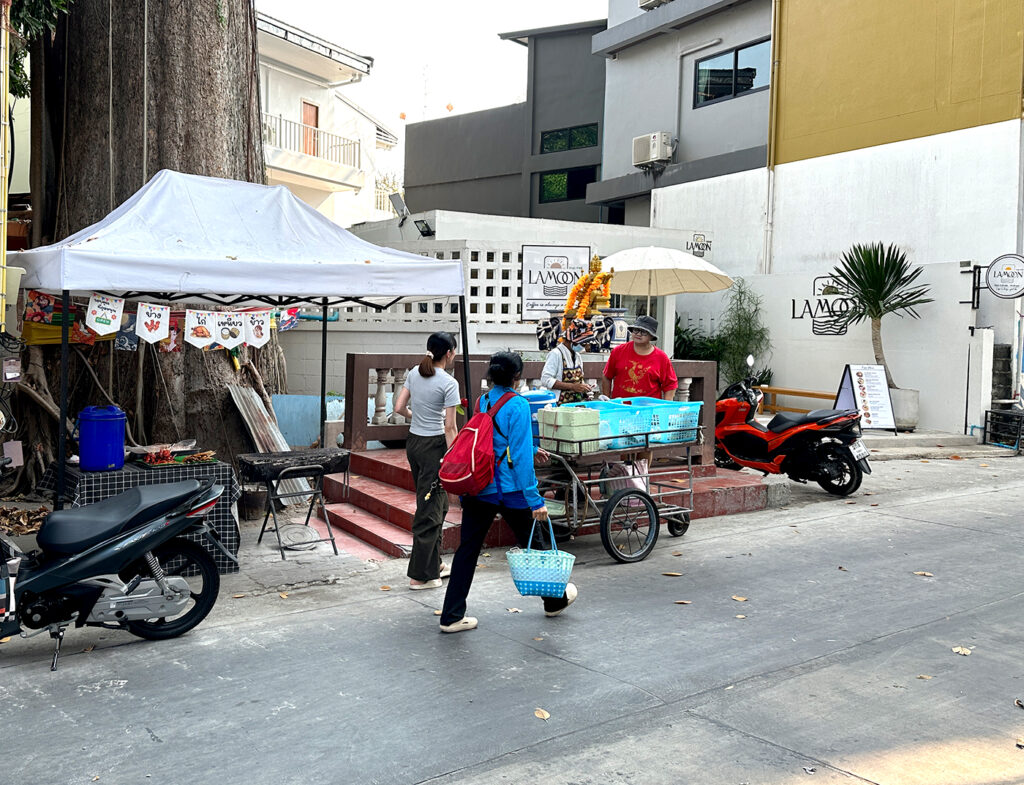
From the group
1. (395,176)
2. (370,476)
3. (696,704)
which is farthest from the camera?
(395,176)

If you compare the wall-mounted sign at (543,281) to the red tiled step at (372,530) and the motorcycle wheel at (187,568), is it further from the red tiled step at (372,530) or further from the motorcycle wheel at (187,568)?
the motorcycle wheel at (187,568)

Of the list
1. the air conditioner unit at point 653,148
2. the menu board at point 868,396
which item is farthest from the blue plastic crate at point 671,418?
the air conditioner unit at point 653,148

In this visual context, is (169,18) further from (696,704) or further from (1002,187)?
(1002,187)

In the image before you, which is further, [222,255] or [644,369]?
[644,369]

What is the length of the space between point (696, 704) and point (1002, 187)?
46.9ft

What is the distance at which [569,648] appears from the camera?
527 centimetres

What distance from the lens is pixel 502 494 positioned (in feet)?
18.1

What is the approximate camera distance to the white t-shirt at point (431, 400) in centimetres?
653

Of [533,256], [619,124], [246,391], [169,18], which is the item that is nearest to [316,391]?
[533,256]

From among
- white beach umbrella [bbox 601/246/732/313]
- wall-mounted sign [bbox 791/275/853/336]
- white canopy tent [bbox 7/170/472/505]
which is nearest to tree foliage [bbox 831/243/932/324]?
wall-mounted sign [bbox 791/275/853/336]

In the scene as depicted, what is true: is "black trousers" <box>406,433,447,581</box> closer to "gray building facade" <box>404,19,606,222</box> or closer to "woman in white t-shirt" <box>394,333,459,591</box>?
"woman in white t-shirt" <box>394,333,459,591</box>

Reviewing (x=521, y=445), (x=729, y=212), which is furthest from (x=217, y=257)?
(x=729, y=212)

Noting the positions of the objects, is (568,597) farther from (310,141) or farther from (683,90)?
(310,141)

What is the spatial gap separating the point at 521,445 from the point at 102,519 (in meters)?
2.35
